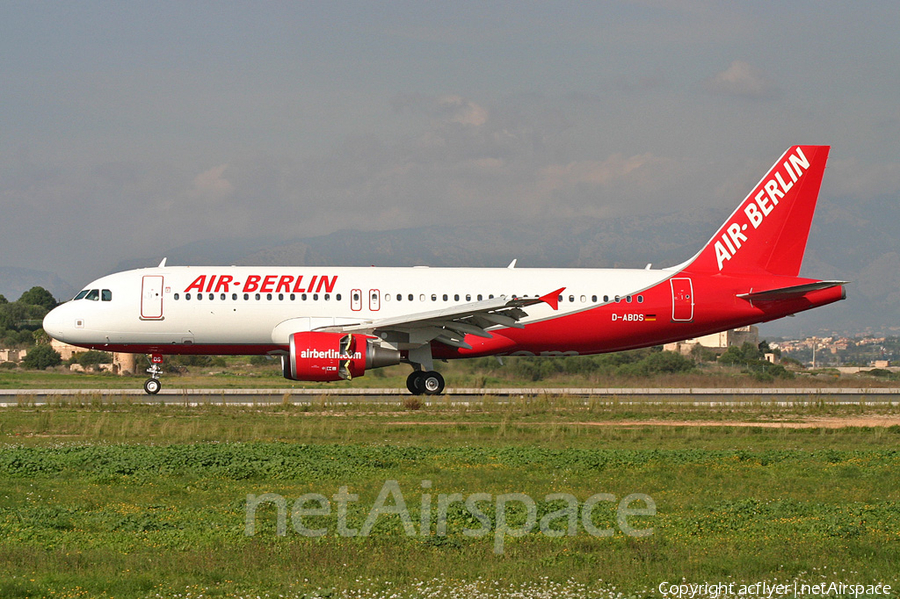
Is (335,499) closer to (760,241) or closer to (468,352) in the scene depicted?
(468,352)

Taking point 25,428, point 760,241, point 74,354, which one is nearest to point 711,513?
point 25,428

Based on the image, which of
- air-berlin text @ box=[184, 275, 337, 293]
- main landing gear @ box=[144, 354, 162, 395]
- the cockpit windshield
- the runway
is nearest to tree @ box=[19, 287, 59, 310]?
the runway

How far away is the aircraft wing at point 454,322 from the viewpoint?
29094mm

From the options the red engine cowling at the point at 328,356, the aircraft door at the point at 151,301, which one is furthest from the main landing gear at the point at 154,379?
the red engine cowling at the point at 328,356

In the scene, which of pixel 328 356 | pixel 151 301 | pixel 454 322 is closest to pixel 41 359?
pixel 151 301

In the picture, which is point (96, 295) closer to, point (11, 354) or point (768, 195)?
point (768, 195)

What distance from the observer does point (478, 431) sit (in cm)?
2133

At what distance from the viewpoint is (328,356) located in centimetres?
2870

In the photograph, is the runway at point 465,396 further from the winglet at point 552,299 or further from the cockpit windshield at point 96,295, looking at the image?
the cockpit windshield at point 96,295

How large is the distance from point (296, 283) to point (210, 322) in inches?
116

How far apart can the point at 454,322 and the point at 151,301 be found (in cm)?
956

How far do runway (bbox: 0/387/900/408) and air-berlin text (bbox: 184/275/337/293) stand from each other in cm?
331

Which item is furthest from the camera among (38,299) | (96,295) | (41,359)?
(38,299)

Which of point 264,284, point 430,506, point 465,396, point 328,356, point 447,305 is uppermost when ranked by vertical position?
point 264,284
